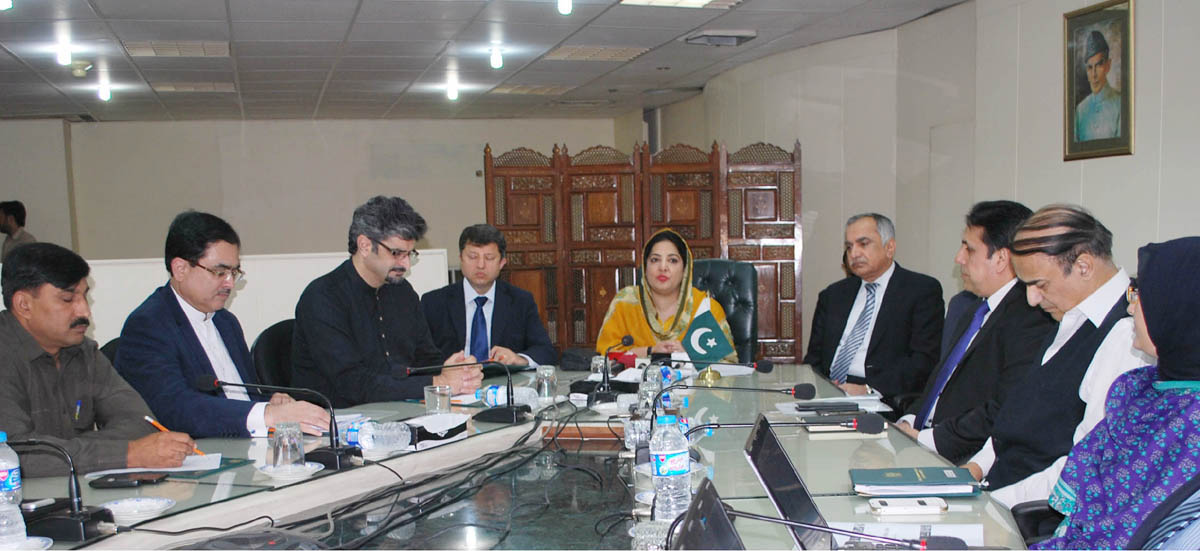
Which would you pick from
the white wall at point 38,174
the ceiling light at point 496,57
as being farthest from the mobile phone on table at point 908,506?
the white wall at point 38,174

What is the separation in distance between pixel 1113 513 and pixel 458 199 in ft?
34.1

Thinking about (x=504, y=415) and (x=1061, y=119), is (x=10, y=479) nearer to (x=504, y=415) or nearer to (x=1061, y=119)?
(x=504, y=415)

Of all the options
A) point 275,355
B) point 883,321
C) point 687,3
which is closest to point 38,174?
point 687,3

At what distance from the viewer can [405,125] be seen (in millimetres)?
11273

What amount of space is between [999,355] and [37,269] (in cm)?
284

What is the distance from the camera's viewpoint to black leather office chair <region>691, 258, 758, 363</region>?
4234 millimetres

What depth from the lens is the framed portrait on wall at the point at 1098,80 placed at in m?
4.07

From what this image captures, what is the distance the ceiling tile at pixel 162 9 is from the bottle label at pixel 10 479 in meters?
3.98

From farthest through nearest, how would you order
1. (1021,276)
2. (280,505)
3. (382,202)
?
(382,202) < (1021,276) < (280,505)

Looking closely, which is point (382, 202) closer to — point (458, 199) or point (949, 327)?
point (949, 327)

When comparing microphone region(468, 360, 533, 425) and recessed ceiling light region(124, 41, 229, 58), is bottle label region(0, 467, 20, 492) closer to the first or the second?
microphone region(468, 360, 533, 425)

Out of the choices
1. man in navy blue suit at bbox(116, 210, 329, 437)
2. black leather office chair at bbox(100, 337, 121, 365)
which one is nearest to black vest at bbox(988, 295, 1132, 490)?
man in navy blue suit at bbox(116, 210, 329, 437)

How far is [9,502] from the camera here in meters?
1.71

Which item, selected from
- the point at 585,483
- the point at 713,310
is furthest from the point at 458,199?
the point at 585,483
